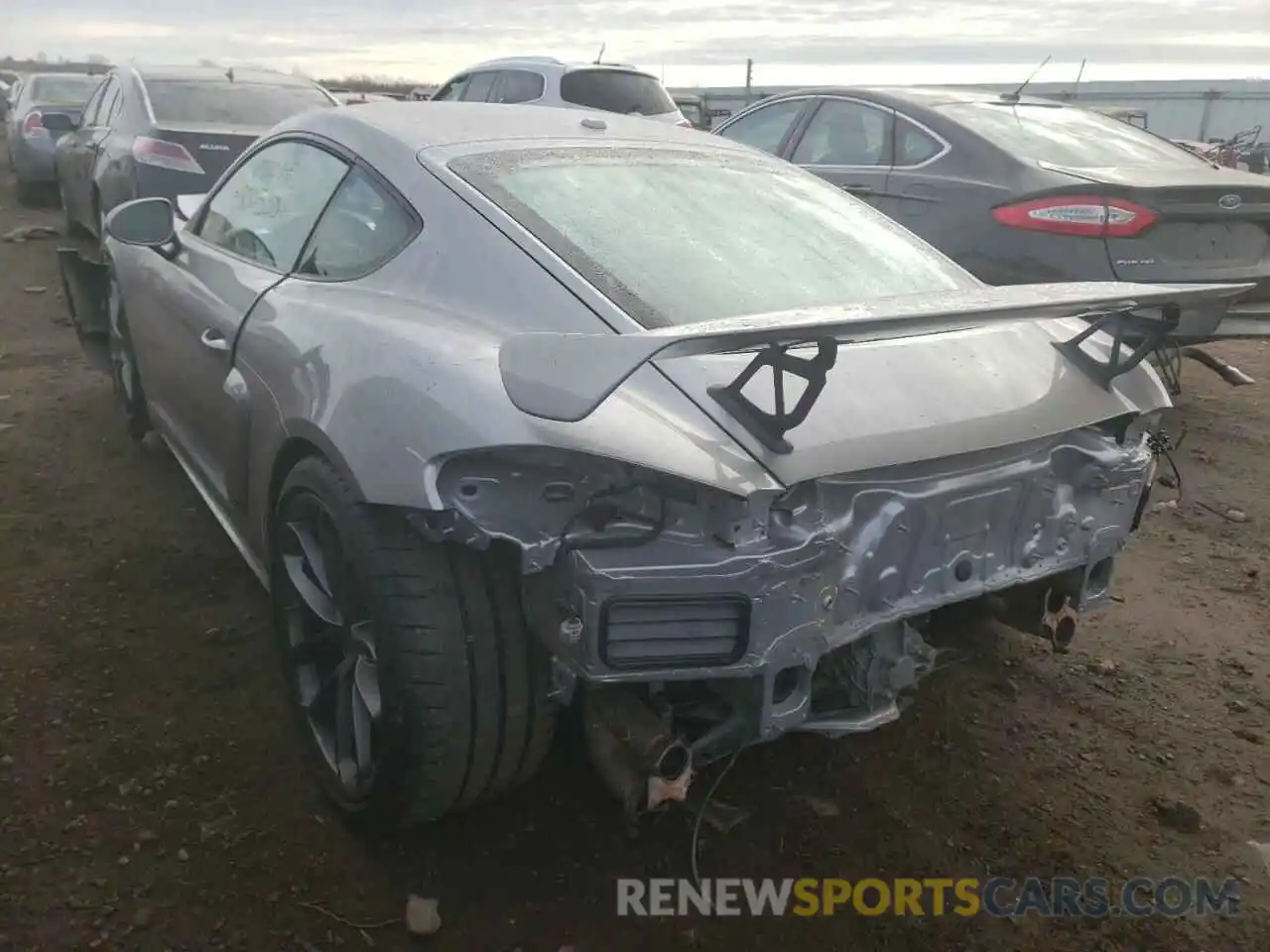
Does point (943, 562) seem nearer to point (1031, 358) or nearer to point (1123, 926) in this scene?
point (1031, 358)

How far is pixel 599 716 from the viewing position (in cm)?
215

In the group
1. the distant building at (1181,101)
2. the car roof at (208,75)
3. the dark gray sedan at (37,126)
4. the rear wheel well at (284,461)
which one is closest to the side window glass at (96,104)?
the car roof at (208,75)

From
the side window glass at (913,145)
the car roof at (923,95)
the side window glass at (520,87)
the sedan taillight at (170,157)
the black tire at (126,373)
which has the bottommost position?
the black tire at (126,373)

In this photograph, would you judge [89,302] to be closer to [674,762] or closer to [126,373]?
[126,373]

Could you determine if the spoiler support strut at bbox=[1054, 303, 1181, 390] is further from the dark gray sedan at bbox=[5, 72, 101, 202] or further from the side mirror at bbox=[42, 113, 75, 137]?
the dark gray sedan at bbox=[5, 72, 101, 202]

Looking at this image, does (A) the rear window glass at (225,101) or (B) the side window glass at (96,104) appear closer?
(A) the rear window glass at (225,101)

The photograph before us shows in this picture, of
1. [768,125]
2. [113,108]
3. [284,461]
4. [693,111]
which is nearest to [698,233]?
[284,461]

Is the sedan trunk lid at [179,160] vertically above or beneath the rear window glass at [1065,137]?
beneath

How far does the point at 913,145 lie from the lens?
586 cm

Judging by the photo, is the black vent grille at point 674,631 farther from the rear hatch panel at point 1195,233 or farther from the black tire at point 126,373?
the rear hatch panel at point 1195,233

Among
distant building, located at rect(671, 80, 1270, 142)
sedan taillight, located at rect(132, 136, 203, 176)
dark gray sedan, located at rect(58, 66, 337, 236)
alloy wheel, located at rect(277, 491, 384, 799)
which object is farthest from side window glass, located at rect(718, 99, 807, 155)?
distant building, located at rect(671, 80, 1270, 142)

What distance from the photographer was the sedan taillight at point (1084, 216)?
494 centimetres

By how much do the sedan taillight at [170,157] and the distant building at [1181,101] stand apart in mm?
14773

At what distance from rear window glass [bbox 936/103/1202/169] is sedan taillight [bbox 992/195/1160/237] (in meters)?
0.37
